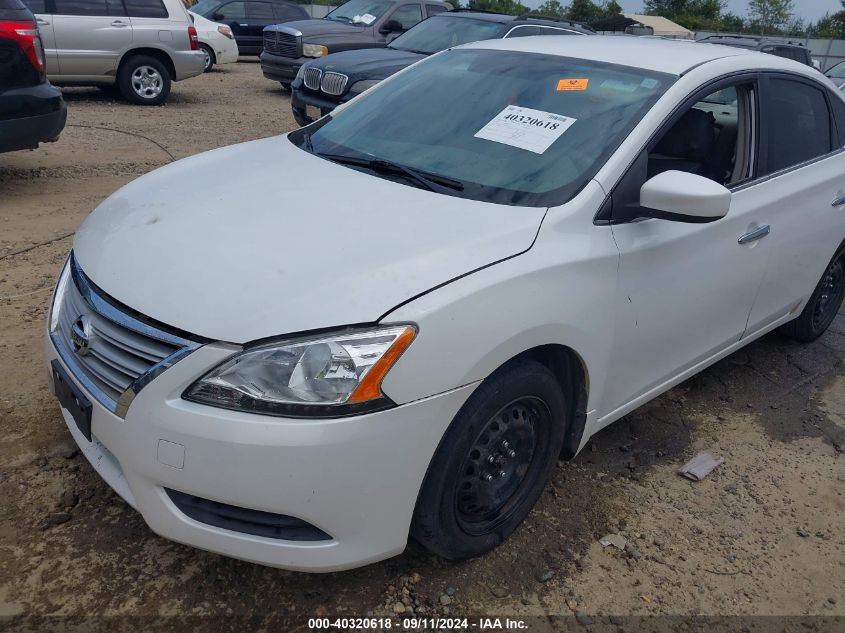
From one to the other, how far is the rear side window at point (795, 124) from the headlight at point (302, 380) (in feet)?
7.96

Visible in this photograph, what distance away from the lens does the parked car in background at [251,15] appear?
17.7 m

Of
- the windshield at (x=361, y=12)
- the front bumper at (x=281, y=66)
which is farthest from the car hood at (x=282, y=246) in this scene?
the windshield at (x=361, y=12)

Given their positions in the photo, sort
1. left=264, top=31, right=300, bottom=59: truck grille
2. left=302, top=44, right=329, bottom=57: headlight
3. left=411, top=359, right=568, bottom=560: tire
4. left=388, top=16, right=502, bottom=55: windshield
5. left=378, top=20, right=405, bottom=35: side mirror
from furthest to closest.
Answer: left=264, top=31, right=300, bottom=59: truck grille → left=302, top=44, right=329, bottom=57: headlight → left=378, top=20, right=405, bottom=35: side mirror → left=388, top=16, right=502, bottom=55: windshield → left=411, top=359, right=568, bottom=560: tire

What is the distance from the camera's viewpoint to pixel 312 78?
861 cm

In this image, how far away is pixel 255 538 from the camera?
207 cm

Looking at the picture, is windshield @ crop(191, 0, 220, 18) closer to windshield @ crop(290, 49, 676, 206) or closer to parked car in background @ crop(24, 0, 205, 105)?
parked car in background @ crop(24, 0, 205, 105)

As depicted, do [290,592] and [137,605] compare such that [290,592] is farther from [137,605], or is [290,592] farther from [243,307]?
[243,307]

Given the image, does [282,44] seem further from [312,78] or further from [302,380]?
[302,380]

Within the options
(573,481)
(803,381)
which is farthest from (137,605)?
(803,381)

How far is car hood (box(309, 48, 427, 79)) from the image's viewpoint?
8.33 meters

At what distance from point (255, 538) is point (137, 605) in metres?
0.53

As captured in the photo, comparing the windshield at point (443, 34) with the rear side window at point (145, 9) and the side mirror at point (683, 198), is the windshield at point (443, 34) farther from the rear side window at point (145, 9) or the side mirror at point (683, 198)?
the side mirror at point (683, 198)

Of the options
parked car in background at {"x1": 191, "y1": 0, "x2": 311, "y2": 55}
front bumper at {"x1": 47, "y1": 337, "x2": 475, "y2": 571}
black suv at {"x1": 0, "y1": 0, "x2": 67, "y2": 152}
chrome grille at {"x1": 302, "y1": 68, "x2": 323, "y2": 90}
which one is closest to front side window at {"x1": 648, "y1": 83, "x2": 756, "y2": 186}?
front bumper at {"x1": 47, "y1": 337, "x2": 475, "y2": 571}

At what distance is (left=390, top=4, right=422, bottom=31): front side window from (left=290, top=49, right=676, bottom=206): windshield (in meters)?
9.52
